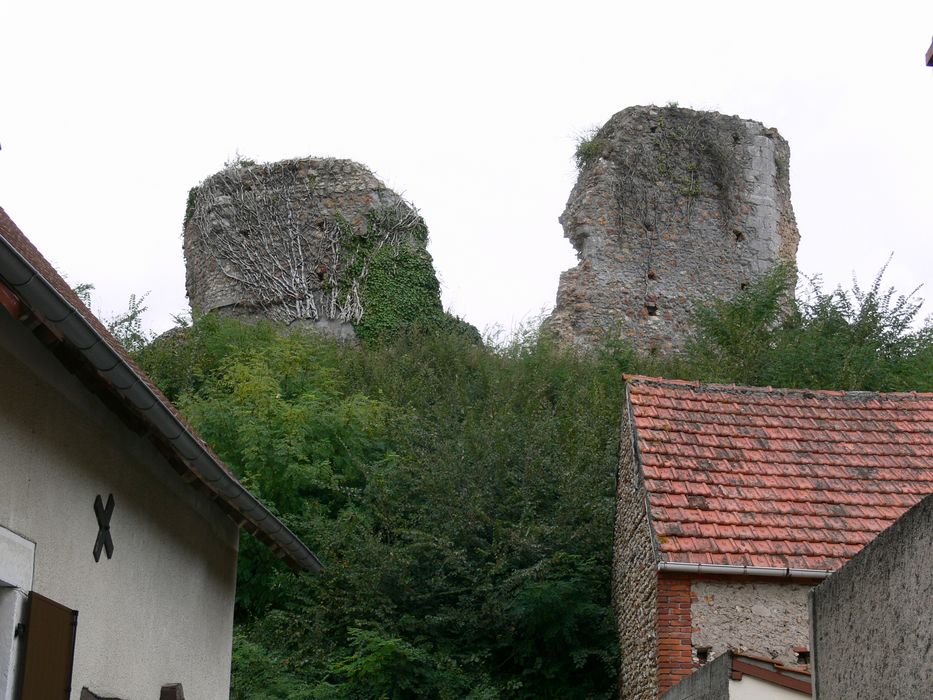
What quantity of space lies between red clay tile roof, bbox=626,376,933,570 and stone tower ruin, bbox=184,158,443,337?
13.2 m

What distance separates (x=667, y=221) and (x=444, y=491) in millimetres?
14675

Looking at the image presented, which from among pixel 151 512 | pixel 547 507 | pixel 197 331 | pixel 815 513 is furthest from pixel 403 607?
pixel 197 331

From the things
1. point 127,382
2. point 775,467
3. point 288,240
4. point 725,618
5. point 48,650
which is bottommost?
point 48,650

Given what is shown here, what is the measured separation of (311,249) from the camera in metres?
27.3

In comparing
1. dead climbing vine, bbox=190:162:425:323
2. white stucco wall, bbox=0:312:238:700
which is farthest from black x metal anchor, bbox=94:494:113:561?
dead climbing vine, bbox=190:162:425:323

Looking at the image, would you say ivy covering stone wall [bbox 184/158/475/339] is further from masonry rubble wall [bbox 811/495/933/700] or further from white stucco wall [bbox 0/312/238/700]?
masonry rubble wall [bbox 811/495/933/700]

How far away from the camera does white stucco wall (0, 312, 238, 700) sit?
5.46m

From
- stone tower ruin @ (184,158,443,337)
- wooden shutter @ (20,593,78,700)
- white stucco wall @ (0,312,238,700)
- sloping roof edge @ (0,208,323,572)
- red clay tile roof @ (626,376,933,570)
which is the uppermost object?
stone tower ruin @ (184,158,443,337)

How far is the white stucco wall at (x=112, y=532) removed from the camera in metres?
5.46

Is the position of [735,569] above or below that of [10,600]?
above

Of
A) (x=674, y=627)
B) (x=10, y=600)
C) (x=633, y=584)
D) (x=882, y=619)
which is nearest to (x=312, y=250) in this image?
(x=633, y=584)

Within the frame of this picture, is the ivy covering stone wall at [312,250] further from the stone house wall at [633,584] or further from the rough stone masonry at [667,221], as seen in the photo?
the stone house wall at [633,584]

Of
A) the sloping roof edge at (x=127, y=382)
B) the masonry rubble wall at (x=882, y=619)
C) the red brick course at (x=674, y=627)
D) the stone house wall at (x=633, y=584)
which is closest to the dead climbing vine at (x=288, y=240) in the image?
the stone house wall at (x=633, y=584)

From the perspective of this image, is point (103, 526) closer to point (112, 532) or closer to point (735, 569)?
point (112, 532)
